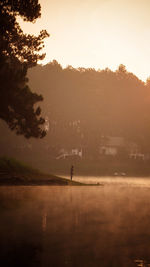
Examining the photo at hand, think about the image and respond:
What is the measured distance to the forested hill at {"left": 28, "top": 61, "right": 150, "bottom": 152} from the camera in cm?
11088

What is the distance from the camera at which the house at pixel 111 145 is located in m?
108

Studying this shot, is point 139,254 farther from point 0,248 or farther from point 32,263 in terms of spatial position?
point 0,248

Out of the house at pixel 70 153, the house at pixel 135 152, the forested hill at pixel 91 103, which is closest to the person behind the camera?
the house at pixel 70 153

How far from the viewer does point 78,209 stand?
1334 centimetres

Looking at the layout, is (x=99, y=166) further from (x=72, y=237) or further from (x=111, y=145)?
(x=72, y=237)

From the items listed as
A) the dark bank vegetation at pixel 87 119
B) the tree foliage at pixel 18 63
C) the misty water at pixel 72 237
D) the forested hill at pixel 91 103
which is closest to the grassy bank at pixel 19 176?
the tree foliage at pixel 18 63

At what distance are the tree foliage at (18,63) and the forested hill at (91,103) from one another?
246 feet

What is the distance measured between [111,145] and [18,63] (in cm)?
8184

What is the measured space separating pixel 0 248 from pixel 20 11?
2530 centimetres

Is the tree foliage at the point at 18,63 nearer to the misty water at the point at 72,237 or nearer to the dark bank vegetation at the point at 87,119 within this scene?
the misty water at the point at 72,237

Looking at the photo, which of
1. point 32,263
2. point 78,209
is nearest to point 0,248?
point 32,263

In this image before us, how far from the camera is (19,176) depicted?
90.2ft

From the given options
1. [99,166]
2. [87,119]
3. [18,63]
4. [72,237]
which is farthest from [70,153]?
[72,237]

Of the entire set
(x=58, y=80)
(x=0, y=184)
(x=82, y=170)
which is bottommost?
(x=0, y=184)
